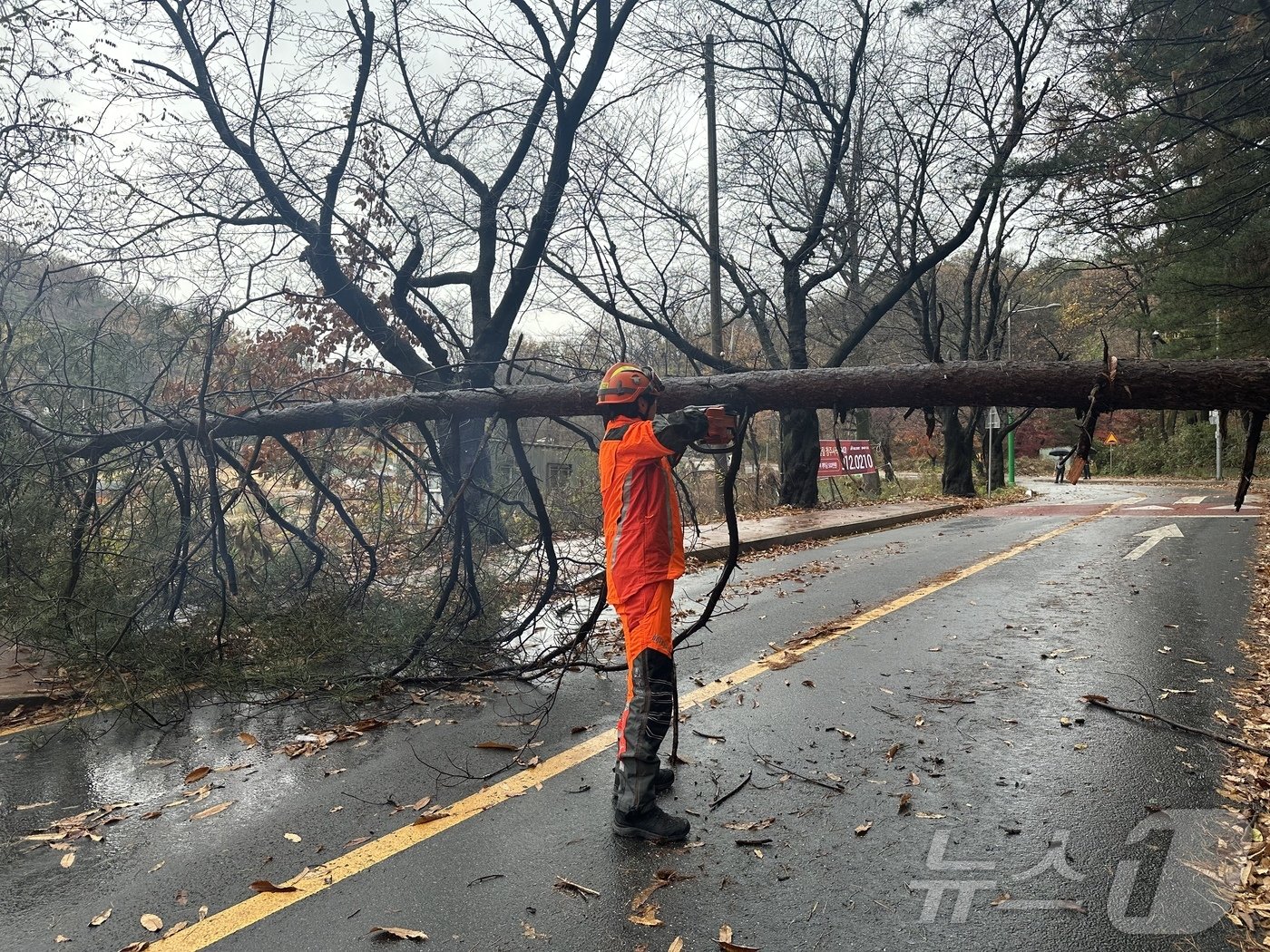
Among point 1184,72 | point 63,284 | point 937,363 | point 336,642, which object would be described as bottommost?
point 336,642

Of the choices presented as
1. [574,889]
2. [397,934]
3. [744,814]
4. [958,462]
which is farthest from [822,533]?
[958,462]

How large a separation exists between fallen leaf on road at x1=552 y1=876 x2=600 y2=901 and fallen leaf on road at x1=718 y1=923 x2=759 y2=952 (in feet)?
1.61

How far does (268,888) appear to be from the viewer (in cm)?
312

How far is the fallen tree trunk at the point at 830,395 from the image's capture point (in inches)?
169

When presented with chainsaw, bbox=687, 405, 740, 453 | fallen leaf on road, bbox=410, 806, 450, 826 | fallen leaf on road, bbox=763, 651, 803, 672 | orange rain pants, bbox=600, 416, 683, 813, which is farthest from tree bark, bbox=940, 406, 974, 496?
fallen leaf on road, bbox=410, 806, 450, 826

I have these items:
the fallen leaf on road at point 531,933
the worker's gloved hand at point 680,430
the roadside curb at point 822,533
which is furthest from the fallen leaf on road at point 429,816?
the roadside curb at point 822,533

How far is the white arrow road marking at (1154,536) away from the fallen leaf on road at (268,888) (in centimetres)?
1142

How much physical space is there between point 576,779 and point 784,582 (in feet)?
19.6

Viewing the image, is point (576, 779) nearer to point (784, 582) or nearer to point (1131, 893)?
point (1131, 893)

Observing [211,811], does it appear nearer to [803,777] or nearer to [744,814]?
[744,814]

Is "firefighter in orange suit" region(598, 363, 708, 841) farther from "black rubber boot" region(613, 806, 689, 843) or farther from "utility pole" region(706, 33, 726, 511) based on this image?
"utility pole" region(706, 33, 726, 511)

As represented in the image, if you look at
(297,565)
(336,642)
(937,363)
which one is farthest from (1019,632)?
(297,565)

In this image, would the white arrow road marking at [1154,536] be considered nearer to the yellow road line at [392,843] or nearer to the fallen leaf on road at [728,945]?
the yellow road line at [392,843]

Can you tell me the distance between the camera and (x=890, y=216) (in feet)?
61.2
